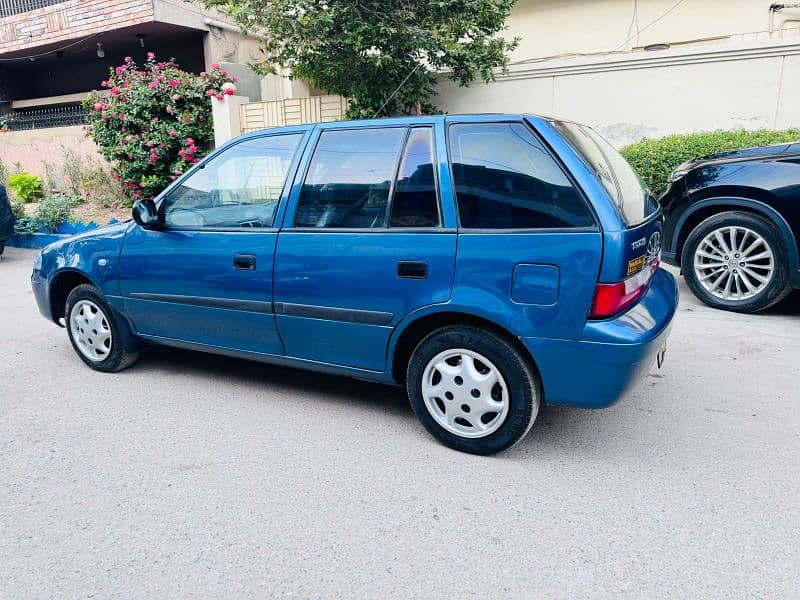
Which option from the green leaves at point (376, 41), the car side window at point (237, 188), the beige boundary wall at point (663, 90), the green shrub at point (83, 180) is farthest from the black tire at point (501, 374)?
the green shrub at point (83, 180)

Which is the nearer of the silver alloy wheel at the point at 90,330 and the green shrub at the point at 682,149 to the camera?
the silver alloy wheel at the point at 90,330

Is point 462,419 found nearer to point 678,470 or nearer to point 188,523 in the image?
point 678,470

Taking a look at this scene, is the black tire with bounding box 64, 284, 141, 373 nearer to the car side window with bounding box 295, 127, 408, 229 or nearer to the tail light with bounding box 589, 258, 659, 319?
the car side window with bounding box 295, 127, 408, 229

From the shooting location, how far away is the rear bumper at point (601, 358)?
114 inches

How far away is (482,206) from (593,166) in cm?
58

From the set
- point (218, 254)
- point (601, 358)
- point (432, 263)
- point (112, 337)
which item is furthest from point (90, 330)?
point (601, 358)

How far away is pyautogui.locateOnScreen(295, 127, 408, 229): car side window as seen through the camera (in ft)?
11.2

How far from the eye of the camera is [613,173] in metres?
3.36

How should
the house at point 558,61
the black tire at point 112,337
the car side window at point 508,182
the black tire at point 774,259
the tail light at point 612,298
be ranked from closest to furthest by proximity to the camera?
the tail light at point 612,298
the car side window at point 508,182
the black tire at point 112,337
the black tire at point 774,259
the house at point 558,61

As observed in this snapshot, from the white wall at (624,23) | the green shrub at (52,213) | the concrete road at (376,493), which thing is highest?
the white wall at (624,23)

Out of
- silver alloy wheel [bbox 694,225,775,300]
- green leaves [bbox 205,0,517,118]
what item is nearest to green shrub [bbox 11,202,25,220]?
green leaves [bbox 205,0,517,118]

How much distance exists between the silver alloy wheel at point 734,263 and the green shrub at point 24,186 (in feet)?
43.1

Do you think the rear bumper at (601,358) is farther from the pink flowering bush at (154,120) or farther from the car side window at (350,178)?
the pink flowering bush at (154,120)

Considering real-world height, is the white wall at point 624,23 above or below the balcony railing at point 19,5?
below
